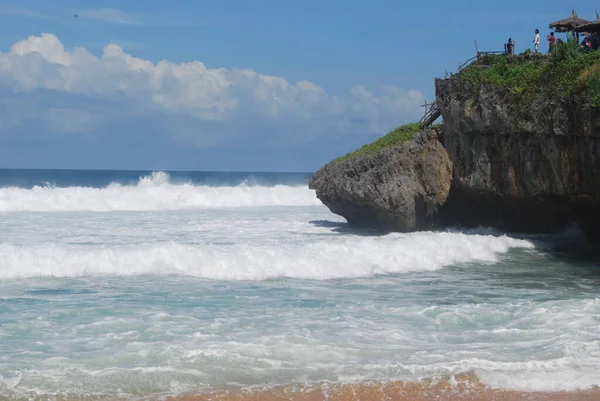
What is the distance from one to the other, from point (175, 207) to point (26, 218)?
11.1 metres

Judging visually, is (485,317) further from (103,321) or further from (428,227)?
(428,227)

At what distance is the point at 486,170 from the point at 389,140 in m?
4.85

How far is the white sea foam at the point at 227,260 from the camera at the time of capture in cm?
1741

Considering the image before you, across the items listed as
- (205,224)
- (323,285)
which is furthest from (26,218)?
(323,285)

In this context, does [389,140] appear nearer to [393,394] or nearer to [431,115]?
[431,115]

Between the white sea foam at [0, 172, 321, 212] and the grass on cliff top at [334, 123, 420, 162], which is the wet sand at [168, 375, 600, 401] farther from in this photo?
the white sea foam at [0, 172, 321, 212]

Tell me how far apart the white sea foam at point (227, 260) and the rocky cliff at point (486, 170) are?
312 centimetres

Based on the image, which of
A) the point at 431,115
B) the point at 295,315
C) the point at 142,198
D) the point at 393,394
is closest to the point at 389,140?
the point at 431,115

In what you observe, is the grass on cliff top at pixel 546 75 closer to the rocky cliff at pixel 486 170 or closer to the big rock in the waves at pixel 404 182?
the rocky cliff at pixel 486 170

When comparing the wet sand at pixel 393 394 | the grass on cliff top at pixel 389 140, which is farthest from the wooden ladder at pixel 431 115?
the wet sand at pixel 393 394

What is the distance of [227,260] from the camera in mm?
18156

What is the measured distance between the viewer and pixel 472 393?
8977 millimetres

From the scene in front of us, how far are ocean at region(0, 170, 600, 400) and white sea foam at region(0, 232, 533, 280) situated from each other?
4 cm

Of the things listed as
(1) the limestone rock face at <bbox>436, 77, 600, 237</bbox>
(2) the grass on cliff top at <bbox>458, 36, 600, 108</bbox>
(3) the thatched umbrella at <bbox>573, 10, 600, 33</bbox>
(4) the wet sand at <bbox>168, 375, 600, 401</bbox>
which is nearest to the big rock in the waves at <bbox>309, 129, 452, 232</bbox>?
(1) the limestone rock face at <bbox>436, 77, 600, 237</bbox>
